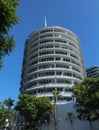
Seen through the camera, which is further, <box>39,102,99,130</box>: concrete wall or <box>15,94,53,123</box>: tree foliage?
<box>15,94,53,123</box>: tree foliage

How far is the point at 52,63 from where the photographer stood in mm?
86000

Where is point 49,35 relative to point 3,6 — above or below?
above

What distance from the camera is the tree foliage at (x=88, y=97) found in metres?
40.4

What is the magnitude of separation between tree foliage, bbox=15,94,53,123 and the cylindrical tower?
14.9 m

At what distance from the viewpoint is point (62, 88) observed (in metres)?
80.7

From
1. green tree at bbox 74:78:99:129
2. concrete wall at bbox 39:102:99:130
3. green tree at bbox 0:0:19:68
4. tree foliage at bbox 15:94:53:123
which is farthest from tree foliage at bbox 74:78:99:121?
green tree at bbox 0:0:19:68

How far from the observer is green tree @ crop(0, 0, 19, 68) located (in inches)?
544

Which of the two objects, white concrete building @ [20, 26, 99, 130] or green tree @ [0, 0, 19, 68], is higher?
white concrete building @ [20, 26, 99, 130]

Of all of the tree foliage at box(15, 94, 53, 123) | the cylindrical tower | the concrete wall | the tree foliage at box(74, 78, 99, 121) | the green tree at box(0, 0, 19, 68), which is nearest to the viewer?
the green tree at box(0, 0, 19, 68)

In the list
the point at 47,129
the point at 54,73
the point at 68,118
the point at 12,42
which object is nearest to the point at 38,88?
Result: the point at 54,73

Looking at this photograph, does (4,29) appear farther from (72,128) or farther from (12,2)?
(72,128)

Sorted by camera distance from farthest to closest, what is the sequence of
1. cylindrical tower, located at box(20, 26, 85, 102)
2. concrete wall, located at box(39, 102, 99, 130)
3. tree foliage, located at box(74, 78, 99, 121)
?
1. cylindrical tower, located at box(20, 26, 85, 102)
2. concrete wall, located at box(39, 102, 99, 130)
3. tree foliage, located at box(74, 78, 99, 121)

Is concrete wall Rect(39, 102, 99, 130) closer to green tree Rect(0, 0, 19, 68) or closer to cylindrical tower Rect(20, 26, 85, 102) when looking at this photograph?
cylindrical tower Rect(20, 26, 85, 102)

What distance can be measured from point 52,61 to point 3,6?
72432mm
